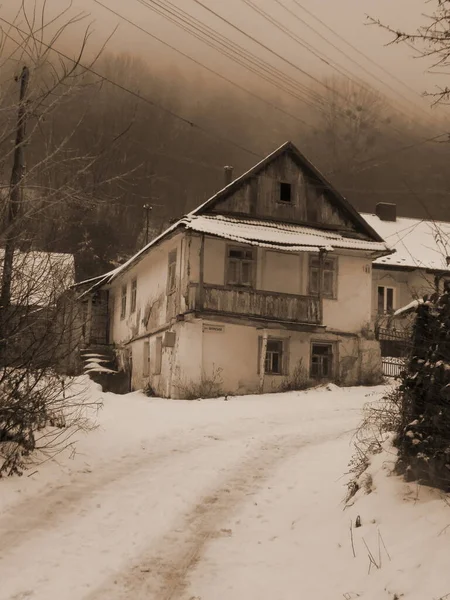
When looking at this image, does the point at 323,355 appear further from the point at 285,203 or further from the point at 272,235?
the point at 285,203

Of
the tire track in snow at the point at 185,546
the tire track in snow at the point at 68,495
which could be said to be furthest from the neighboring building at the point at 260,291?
the tire track in snow at the point at 185,546

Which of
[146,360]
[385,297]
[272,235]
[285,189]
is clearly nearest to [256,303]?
[272,235]

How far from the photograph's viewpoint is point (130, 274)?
31406 mm

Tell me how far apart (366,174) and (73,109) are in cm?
3674

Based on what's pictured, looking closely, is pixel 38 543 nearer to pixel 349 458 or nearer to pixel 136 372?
pixel 349 458

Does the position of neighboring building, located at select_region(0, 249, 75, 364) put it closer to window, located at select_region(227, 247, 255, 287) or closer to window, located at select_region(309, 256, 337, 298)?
window, located at select_region(227, 247, 255, 287)

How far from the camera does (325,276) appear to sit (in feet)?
89.3

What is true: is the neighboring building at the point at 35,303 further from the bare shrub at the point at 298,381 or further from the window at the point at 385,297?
the window at the point at 385,297

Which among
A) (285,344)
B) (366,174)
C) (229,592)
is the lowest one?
(229,592)

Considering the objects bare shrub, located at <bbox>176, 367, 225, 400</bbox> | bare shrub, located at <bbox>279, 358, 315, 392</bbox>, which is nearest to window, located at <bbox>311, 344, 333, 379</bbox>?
bare shrub, located at <bbox>279, 358, 315, 392</bbox>

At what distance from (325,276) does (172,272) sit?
5607mm

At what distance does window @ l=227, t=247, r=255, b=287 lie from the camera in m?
25.6

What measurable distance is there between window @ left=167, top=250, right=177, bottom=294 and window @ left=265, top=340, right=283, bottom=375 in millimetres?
3825

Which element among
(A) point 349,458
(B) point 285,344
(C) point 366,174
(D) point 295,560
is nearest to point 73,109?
(D) point 295,560
